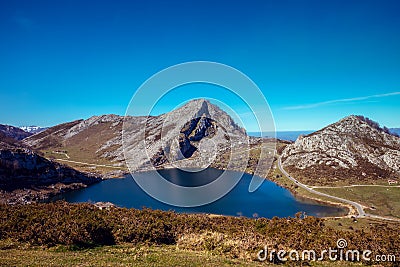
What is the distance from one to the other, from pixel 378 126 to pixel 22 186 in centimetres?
22907

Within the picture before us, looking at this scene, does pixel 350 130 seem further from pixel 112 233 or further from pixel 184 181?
pixel 112 233

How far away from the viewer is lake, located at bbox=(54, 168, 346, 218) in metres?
84.4

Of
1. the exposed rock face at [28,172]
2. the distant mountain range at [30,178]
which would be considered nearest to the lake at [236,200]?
the distant mountain range at [30,178]

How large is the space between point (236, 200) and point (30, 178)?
9178cm

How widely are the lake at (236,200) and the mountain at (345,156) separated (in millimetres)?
24746

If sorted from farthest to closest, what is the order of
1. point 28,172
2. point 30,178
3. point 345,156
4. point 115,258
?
point 345,156 < point 28,172 < point 30,178 < point 115,258

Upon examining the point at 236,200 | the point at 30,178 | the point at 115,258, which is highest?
the point at 115,258

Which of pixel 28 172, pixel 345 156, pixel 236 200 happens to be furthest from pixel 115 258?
pixel 345 156

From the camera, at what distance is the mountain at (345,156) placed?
124 meters

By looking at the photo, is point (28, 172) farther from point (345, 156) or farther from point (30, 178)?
point (345, 156)

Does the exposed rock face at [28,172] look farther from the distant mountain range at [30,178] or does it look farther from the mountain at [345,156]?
the mountain at [345,156]

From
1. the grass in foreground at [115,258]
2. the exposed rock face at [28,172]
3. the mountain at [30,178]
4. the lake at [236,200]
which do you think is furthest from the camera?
the exposed rock face at [28,172]

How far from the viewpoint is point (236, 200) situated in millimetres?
99875

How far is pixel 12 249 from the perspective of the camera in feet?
51.7
